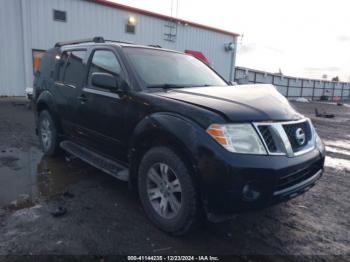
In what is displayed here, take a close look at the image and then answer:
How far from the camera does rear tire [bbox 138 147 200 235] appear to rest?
101 inches

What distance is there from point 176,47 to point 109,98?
53.4ft

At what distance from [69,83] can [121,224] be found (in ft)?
8.09

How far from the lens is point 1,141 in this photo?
249 inches

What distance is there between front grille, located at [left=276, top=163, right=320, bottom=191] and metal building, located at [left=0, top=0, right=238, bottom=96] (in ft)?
48.1

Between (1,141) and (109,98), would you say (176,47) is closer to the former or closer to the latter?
(1,141)

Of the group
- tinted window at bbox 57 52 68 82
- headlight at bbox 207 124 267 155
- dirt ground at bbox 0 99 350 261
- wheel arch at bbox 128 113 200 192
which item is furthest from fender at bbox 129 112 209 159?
tinted window at bbox 57 52 68 82

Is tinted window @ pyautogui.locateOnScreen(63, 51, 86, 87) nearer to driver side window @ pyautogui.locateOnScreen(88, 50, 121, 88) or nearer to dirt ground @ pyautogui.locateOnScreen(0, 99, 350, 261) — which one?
driver side window @ pyautogui.locateOnScreen(88, 50, 121, 88)

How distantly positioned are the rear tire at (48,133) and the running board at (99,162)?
0.43 m

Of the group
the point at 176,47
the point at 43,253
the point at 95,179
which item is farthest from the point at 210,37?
the point at 43,253

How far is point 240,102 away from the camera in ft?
9.16

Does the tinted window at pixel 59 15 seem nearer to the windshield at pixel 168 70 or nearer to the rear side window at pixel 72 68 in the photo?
the rear side window at pixel 72 68

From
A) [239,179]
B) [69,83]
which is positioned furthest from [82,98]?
[239,179]

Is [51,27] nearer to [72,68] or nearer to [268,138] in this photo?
[72,68]

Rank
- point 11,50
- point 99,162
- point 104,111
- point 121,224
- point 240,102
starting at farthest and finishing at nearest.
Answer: point 11,50 → point 99,162 → point 104,111 → point 121,224 → point 240,102
